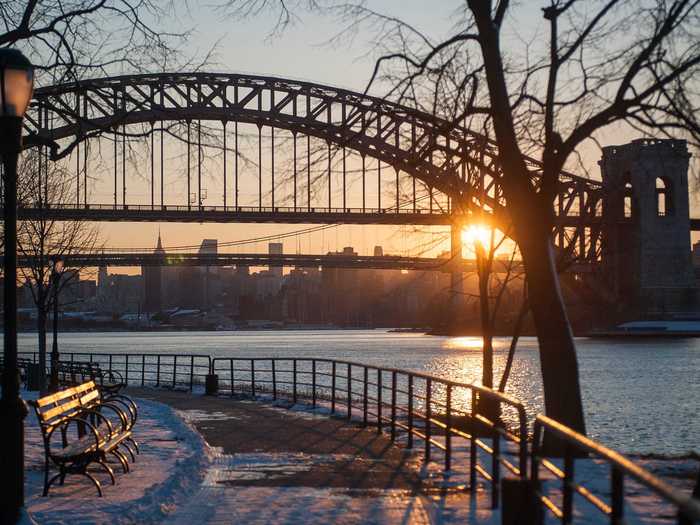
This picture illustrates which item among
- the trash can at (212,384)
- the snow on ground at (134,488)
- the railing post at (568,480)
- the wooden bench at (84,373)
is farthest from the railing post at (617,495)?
the trash can at (212,384)

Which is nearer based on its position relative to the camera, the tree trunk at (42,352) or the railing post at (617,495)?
the railing post at (617,495)

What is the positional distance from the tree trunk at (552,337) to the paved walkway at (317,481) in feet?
6.39

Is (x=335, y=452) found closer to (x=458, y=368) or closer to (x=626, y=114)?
(x=626, y=114)

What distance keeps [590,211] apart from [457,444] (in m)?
59.8

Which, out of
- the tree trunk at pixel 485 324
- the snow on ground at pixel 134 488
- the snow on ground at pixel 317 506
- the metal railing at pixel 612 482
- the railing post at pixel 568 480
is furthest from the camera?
the tree trunk at pixel 485 324

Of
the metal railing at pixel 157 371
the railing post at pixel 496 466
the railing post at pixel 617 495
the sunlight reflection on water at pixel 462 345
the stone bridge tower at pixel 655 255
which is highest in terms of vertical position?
the stone bridge tower at pixel 655 255

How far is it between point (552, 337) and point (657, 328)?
3074 inches

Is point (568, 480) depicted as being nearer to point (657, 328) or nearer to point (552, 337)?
point (552, 337)

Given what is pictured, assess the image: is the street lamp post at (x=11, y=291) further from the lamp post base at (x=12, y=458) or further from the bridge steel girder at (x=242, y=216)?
the bridge steel girder at (x=242, y=216)

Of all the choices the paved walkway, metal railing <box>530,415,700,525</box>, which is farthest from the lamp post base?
metal railing <box>530,415,700,525</box>

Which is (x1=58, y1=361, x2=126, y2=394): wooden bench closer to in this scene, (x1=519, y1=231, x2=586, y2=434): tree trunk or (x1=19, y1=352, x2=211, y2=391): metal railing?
(x1=19, y1=352, x2=211, y2=391): metal railing

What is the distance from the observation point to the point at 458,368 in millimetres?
60531

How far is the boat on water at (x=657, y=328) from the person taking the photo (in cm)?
8700

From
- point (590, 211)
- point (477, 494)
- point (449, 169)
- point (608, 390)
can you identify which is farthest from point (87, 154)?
point (590, 211)
